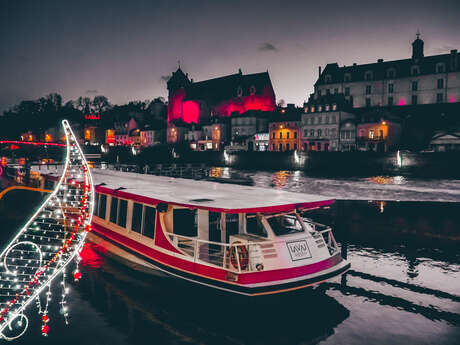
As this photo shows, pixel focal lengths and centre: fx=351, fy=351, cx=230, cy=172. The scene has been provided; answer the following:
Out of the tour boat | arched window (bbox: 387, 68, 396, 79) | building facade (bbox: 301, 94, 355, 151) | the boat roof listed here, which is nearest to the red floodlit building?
building facade (bbox: 301, 94, 355, 151)

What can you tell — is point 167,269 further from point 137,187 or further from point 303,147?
point 303,147

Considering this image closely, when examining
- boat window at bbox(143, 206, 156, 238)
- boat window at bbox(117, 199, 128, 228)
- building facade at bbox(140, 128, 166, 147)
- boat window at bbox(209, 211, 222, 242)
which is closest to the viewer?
boat window at bbox(209, 211, 222, 242)

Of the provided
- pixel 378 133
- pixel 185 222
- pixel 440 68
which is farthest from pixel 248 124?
pixel 185 222

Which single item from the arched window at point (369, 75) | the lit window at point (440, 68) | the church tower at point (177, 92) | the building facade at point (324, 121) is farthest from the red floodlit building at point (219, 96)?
the lit window at point (440, 68)

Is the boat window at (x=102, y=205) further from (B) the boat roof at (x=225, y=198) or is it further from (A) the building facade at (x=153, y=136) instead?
(A) the building facade at (x=153, y=136)

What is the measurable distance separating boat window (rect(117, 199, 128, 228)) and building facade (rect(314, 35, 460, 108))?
261 feet

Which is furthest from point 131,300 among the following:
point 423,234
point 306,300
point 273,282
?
point 423,234

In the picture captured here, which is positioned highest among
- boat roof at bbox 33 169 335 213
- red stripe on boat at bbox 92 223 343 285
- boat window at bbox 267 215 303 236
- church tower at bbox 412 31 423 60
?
church tower at bbox 412 31 423 60

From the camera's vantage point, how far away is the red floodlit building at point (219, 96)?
104875mm

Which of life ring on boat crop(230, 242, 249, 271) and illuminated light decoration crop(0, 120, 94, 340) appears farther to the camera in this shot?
life ring on boat crop(230, 242, 249, 271)

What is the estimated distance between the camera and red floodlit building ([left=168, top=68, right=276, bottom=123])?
104875 mm

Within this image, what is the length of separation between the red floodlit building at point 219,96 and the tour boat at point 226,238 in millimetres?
94528

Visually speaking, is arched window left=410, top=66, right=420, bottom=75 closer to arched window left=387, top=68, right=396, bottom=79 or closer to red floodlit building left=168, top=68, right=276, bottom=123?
arched window left=387, top=68, right=396, bottom=79

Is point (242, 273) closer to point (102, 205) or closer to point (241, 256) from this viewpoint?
point (241, 256)
